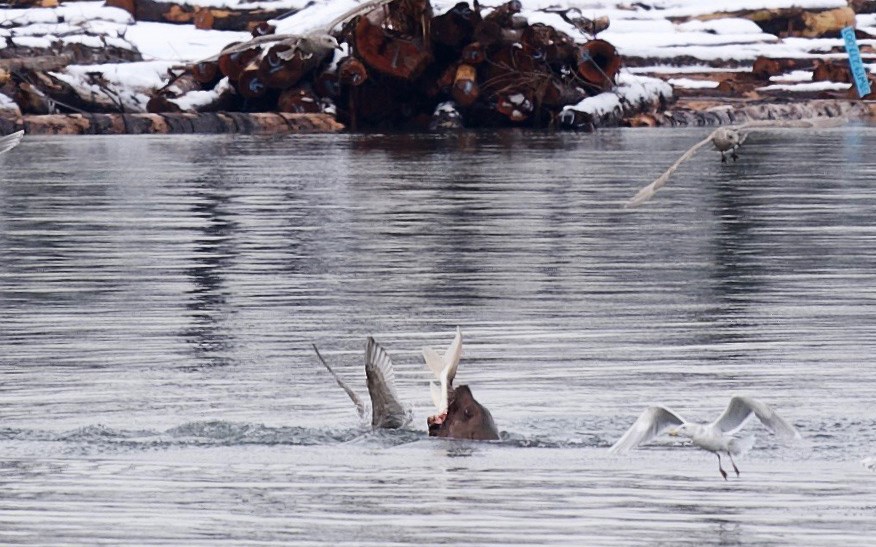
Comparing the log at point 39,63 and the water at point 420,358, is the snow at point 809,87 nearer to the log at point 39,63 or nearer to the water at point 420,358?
the log at point 39,63

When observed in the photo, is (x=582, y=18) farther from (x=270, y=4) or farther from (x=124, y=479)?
(x=124, y=479)

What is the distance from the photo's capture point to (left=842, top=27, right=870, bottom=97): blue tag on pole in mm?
45344

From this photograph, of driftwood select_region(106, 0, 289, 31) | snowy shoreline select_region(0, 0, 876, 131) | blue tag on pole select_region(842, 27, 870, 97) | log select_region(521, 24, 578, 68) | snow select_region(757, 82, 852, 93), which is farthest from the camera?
driftwood select_region(106, 0, 289, 31)

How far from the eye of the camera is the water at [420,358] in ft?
26.3

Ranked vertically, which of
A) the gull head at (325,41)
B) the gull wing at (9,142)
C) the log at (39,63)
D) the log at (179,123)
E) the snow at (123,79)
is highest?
the gull head at (325,41)

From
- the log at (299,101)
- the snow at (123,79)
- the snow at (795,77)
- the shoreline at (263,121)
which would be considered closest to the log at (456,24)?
the shoreline at (263,121)

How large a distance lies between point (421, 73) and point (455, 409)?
1140 inches

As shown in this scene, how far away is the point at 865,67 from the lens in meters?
48.4

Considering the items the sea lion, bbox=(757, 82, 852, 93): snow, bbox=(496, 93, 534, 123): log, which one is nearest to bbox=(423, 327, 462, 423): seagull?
→ the sea lion

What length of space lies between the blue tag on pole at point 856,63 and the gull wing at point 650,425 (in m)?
38.1

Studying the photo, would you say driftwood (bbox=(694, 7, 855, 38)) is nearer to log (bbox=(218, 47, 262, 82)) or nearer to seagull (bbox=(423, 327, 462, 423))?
log (bbox=(218, 47, 262, 82))

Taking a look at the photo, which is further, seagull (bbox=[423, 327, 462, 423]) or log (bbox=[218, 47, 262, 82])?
log (bbox=[218, 47, 262, 82])

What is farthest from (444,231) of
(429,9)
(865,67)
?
(865,67)

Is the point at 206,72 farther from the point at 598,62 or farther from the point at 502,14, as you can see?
the point at 598,62
